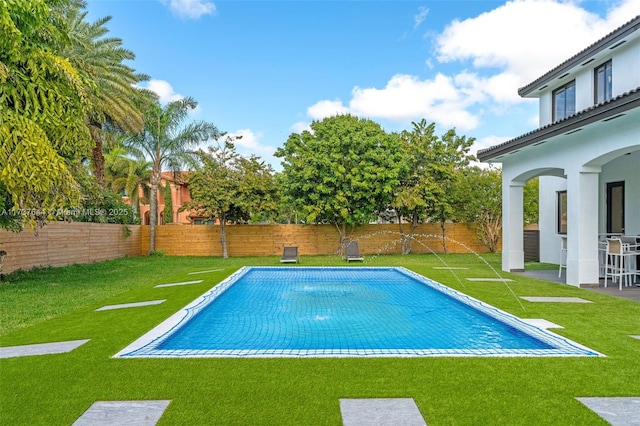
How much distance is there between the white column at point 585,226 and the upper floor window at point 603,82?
12.0 feet

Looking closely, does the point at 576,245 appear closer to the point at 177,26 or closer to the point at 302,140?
the point at 302,140

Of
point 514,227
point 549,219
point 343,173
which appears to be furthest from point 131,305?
point 549,219

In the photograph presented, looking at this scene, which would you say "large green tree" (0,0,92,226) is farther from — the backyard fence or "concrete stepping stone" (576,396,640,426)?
the backyard fence

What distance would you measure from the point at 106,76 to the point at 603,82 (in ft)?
63.5

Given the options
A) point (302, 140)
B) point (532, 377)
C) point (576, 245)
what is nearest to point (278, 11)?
point (302, 140)

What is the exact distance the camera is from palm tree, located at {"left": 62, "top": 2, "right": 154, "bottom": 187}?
19.2 meters

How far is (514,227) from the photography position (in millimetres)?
14234

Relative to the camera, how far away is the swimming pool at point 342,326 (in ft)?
18.0

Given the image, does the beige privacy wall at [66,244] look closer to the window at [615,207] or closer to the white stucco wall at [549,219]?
the window at [615,207]

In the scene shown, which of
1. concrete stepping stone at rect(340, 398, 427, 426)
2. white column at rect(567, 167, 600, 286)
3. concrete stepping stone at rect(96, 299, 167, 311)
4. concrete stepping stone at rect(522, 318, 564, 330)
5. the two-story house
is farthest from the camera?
white column at rect(567, 167, 600, 286)

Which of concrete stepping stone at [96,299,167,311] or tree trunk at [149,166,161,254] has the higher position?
tree trunk at [149,166,161,254]

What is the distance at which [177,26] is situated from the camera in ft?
64.2

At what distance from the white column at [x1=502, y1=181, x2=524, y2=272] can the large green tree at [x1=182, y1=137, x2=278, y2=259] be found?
1163 cm

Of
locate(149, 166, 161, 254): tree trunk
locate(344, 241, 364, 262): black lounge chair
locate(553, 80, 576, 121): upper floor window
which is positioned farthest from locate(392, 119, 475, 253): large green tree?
locate(149, 166, 161, 254): tree trunk
